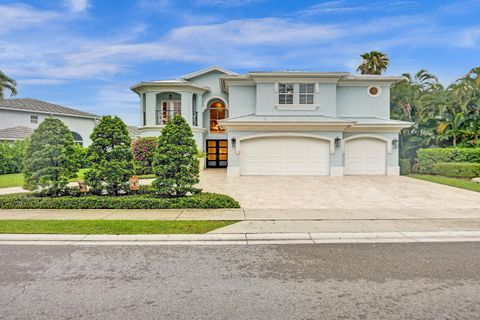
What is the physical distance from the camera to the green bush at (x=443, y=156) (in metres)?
17.9

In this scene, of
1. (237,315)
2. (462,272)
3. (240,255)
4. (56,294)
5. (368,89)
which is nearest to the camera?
(237,315)

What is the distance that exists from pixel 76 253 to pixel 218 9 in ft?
55.6

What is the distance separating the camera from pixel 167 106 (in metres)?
23.6

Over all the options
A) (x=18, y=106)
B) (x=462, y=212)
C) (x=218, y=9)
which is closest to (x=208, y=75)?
(x=218, y=9)

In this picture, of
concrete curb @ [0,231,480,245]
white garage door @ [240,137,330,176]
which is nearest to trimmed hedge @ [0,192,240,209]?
concrete curb @ [0,231,480,245]

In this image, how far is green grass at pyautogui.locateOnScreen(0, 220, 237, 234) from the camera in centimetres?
614

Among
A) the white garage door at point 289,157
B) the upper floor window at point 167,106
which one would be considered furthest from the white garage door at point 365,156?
the upper floor window at point 167,106

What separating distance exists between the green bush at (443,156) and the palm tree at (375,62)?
41.7 feet

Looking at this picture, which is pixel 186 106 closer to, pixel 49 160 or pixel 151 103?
pixel 151 103

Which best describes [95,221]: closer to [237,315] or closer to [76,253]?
[76,253]

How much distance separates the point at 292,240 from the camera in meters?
5.87

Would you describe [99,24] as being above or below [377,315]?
above

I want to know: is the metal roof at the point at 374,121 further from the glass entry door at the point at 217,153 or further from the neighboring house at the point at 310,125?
the glass entry door at the point at 217,153

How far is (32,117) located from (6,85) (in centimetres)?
442
